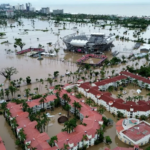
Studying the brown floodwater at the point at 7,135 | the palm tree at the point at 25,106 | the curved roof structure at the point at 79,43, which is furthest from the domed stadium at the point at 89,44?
the brown floodwater at the point at 7,135

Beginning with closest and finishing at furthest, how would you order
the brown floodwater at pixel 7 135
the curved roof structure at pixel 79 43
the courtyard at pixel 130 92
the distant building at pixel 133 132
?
the distant building at pixel 133 132, the brown floodwater at pixel 7 135, the courtyard at pixel 130 92, the curved roof structure at pixel 79 43

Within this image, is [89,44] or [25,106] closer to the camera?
[25,106]

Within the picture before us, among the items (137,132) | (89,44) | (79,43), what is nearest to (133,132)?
(137,132)

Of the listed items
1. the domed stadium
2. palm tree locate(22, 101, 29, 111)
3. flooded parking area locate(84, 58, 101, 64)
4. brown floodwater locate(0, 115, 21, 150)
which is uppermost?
the domed stadium

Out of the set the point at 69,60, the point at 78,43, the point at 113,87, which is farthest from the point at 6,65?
the point at 113,87

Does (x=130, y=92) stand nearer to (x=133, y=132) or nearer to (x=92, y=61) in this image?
(x=133, y=132)

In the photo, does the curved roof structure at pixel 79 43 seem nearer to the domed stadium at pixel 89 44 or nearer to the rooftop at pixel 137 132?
the domed stadium at pixel 89 44

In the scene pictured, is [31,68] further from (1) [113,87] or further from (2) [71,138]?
(2) [71,138]

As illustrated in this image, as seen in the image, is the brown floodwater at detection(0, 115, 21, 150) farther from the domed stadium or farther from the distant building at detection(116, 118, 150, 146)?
the domed stadium

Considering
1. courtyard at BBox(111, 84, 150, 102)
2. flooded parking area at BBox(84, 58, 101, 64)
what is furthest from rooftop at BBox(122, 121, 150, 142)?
flooded parking area at BBox(84, 58, 101, 64)
